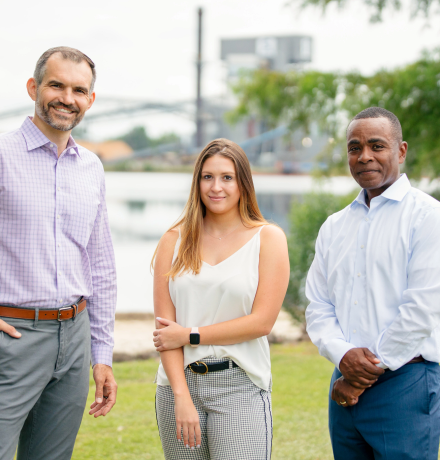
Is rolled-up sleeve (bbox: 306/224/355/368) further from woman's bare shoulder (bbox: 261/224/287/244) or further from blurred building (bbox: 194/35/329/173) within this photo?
blurred building (bbox: 194/35/329/173)

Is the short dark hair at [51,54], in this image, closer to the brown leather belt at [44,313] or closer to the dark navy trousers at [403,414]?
the brown leather belt at [44,313]

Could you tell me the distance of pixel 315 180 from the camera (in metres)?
8.53

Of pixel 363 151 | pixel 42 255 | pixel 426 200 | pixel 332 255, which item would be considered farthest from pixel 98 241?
pixel 426 200

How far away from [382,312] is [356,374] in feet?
0.79

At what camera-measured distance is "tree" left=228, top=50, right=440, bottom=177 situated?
713 cm

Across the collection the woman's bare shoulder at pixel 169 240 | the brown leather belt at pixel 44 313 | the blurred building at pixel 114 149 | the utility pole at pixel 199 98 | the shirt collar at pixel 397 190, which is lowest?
the brown leather belt at pixel 44 313

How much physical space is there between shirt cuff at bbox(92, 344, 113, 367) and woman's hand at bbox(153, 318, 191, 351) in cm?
34

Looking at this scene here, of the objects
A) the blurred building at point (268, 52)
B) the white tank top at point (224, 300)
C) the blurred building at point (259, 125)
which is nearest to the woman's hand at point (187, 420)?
the white tank top at point (224, 300)

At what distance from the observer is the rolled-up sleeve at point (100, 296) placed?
2.25m

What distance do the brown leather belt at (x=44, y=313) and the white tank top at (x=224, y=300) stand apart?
396 millimetres

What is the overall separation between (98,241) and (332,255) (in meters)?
0.98

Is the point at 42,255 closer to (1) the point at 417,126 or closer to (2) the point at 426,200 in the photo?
(2) the point at 426,200

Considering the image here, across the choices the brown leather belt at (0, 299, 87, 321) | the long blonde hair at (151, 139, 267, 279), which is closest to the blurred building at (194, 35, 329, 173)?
the long blonde hair at (151, 139, 267, 279)

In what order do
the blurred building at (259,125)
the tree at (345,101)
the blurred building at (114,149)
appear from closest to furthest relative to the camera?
the tree at (345,101), the blurred building at (259,125), the blurred building at (114,149)
